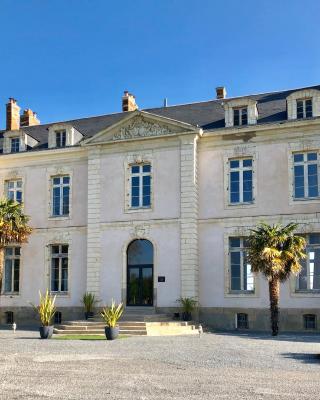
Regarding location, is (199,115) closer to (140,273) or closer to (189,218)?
(189,218)

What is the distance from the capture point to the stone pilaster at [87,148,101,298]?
24.5 m

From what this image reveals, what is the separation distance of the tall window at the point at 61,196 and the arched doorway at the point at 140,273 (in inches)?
147

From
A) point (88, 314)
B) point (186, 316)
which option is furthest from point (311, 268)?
point (88, 314)

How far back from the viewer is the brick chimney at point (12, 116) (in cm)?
3036

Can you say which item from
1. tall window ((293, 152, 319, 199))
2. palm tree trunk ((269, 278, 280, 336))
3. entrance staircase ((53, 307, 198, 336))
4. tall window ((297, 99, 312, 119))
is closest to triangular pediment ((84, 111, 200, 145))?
tall window ((297, 99, 312, 119))

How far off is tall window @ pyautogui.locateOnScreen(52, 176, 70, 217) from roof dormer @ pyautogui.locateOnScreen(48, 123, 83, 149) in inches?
61.5

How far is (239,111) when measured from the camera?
2408cm

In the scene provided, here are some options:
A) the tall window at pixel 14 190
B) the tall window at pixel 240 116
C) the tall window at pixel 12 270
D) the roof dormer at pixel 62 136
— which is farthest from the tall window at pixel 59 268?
the tall window at pixel 240 116

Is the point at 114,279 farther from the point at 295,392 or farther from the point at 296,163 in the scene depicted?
the point at 295,392

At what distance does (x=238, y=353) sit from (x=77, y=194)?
44.2ft

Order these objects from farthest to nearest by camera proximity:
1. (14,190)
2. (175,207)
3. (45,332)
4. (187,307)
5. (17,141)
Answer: (17,141) < (14,190) < (175,207) < (187,307) < (45,332)

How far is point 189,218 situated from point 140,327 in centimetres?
490

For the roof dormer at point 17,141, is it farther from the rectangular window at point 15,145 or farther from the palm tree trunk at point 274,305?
the palm tree trunk at point 274,305

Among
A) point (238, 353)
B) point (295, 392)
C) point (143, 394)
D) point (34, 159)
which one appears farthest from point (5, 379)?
point (34, 159)
